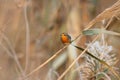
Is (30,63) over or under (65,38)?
under

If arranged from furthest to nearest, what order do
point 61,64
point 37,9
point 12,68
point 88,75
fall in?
point 37,9
point 12,68
point 61,64
point 88,75

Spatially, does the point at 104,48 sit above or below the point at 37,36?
above

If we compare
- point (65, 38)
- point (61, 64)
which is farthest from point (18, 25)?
point (65, 38)

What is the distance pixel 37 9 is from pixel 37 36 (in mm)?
159

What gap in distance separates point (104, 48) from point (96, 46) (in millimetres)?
23

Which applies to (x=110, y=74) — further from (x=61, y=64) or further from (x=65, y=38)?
(x=61, y=64)

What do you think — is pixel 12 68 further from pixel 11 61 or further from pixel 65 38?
pixel 65 38

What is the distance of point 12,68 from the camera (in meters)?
2.46

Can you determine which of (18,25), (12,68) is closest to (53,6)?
(18,25)

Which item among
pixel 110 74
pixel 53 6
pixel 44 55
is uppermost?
pixel 110 74

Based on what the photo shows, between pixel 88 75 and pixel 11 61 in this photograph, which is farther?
pixel 11 61

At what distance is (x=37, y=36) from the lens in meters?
2.76

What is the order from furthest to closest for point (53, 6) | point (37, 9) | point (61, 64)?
point (37, 9) < point (53, 6) < point (61, 64)

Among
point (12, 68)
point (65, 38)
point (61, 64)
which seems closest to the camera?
point (65, 38)
